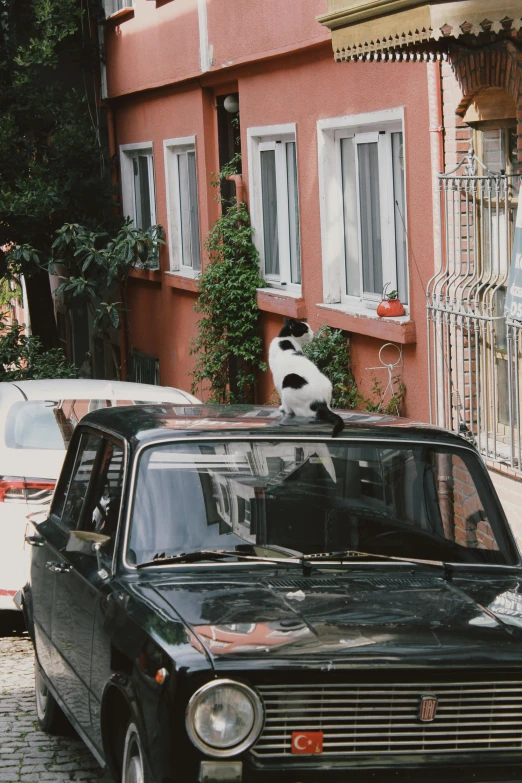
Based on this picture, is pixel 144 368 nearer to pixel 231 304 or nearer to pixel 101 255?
pixel 101 255

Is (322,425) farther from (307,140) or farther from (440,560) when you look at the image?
(307,140)

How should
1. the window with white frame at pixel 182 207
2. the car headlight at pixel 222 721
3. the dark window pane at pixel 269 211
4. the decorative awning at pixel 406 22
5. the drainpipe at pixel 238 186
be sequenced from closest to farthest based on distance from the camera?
the car headlight at pixel 222 721
the decorative awning at pixel 406 22
the dark window pane at pixel 269 211
the drainpipe at pixel 238 186
the window with white frame at pixel 182 207

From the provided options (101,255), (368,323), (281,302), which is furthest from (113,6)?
(368,323)

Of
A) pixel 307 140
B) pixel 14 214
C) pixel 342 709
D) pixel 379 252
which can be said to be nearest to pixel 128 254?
pixel 14 214

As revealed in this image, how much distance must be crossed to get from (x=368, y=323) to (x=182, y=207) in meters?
6.96

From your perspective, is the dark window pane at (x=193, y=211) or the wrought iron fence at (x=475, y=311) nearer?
the wrought iron fence at (x=475, y=311)

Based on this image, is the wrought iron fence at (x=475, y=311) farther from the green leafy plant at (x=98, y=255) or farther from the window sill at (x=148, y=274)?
the window sill at (x=148, y=274)

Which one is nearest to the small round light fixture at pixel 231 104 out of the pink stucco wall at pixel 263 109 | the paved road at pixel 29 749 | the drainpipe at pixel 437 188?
the pink stucco wall at pixel 263 109

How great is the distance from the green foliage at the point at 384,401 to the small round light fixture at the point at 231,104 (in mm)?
5171

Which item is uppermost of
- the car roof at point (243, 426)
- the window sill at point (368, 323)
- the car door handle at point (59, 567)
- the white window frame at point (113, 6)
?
the white window frame at point (113, 6)

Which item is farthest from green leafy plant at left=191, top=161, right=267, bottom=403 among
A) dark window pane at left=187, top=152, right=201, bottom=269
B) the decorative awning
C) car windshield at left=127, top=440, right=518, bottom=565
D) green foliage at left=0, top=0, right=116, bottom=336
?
car windshield at left=127, top=440, right=518, bottom=565

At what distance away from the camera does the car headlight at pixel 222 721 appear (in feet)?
12.7

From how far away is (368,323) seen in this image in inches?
442

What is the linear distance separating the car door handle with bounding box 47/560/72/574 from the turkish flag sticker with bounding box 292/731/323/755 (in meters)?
1.80
